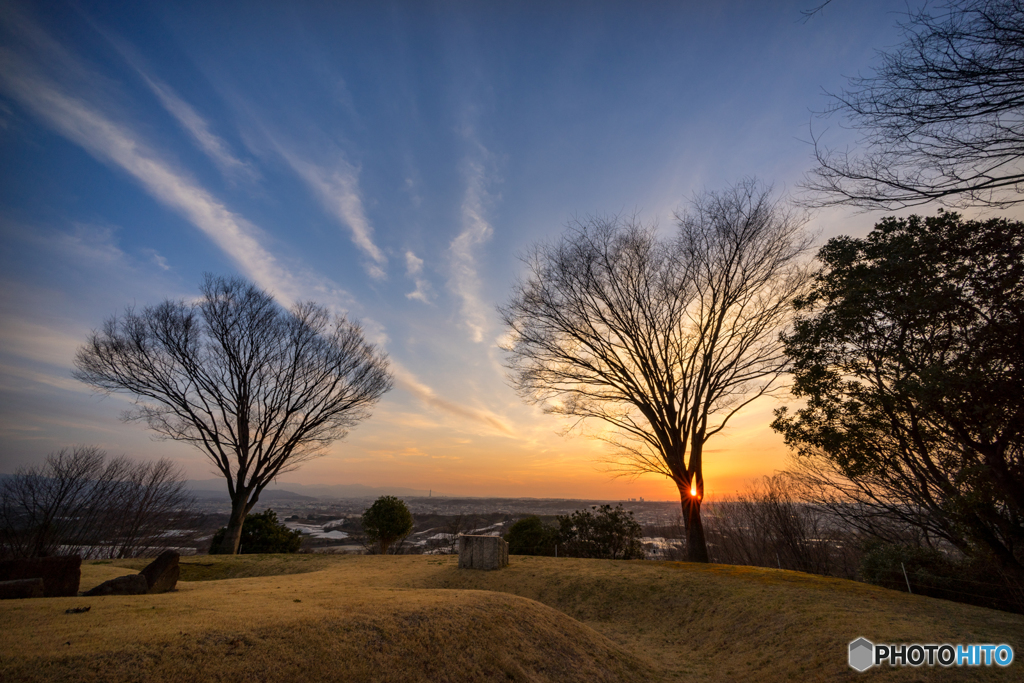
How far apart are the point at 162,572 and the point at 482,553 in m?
7.85

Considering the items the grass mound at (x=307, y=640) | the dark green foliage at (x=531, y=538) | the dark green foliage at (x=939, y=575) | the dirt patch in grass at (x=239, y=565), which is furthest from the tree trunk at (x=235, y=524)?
the dark green foliage at (x=939, y=575)

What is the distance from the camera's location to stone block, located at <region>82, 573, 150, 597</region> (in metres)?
6.62

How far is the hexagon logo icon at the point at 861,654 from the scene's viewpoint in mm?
5340

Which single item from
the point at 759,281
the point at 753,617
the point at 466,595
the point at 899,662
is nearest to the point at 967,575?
the point at 753,617

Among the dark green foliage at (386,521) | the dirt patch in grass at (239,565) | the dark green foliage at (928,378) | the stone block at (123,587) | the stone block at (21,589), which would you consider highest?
the dark green foliage at (928,378)

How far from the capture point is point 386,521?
19156 mm

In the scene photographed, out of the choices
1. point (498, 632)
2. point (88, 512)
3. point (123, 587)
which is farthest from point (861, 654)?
point (88, 512)

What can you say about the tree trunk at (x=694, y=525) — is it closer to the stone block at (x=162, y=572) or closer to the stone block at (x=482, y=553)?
the stone block at (x=482, y=553)

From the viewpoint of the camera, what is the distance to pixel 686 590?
9805 millimetres

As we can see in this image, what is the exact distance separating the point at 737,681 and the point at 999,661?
3162 millimetres

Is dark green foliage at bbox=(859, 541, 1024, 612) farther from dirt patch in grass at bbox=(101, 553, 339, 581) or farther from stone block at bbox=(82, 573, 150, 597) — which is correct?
dirt patch in grass at bbox=(101, 553, 339, 581)

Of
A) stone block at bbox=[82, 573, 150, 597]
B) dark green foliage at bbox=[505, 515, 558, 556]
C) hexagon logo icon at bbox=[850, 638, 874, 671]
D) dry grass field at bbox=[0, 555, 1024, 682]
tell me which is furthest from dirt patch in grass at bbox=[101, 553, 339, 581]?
hexagon logo icon at bbox=[850, 638, 874, 671]

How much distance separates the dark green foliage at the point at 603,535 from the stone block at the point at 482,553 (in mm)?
6207

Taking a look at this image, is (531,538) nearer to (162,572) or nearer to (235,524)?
(235,524)
